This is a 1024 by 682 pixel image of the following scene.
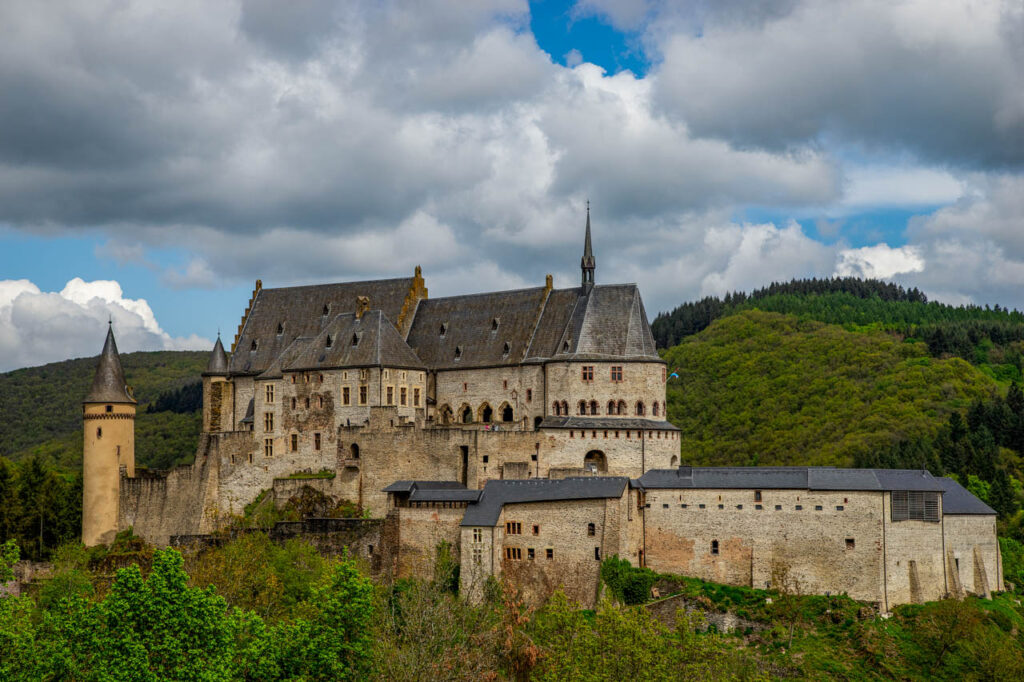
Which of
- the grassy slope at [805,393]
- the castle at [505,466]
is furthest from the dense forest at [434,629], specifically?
the grassy slope at [805,393]

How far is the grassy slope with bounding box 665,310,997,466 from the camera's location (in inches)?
4365

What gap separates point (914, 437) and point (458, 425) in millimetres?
45138

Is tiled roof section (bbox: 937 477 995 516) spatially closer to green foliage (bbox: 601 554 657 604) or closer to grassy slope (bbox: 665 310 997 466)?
green foliage (bbox: 601 554 657 604)

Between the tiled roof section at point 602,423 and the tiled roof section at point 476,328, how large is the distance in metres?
6.49

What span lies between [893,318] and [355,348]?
112790 mm

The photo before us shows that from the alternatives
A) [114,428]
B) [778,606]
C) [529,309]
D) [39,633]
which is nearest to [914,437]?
[529,309]

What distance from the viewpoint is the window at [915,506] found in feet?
198

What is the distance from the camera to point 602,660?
147 feet

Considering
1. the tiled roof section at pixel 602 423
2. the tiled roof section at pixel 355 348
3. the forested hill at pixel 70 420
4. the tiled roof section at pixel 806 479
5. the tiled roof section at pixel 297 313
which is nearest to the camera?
the tiled roof section at pixel 806 479

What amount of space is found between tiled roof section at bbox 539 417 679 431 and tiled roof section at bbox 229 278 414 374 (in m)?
16.5

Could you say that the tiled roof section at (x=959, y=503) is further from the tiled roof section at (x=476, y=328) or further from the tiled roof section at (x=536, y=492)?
the tiled roof section at (x=476, y=328)

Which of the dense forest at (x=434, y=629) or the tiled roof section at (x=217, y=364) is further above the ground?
the tiled roof section at (x=217, y=364)

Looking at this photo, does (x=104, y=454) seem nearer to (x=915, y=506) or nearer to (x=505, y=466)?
(x=505, y=466)

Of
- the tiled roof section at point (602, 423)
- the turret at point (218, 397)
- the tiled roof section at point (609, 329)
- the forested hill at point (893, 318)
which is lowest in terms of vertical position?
the tiled roof section at point (602, 423)
